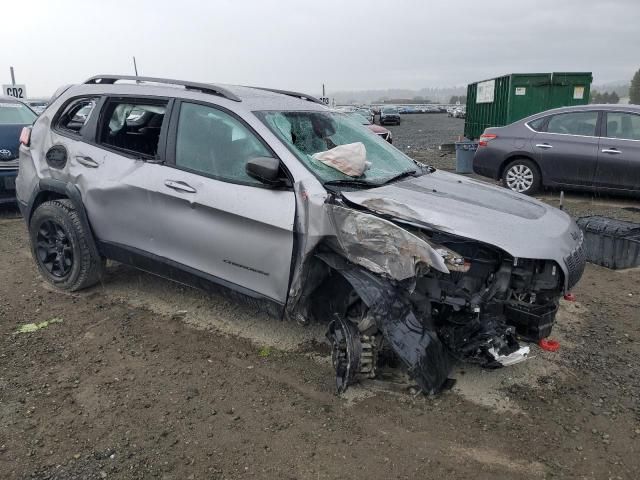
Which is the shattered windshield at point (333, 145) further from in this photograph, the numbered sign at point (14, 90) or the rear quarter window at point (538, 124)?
the numbered sign at point (14, 90)

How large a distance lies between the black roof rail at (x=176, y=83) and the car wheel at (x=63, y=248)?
3.64ft

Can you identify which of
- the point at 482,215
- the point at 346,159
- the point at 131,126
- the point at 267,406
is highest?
the point at 131,126

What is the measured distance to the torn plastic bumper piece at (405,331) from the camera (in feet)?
10.3

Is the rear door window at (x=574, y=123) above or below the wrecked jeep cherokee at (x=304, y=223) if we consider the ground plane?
above

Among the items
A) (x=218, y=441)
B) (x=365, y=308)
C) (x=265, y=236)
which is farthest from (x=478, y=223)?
Answer: (x=218, y=441)

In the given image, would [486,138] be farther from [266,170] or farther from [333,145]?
[266,170]

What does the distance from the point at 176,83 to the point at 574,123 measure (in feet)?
23.0

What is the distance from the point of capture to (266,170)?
3406 mm

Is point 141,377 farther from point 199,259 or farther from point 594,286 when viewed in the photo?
point 594,286

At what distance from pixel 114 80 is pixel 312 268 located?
2.66m

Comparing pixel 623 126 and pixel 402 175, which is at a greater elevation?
pixel 623 126

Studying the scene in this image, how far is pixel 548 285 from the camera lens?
10.6 feet

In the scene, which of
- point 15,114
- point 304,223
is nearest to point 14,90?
point 15,114

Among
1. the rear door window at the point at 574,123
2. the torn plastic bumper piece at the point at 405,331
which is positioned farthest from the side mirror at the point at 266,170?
the rear door window at the point at 574,123
